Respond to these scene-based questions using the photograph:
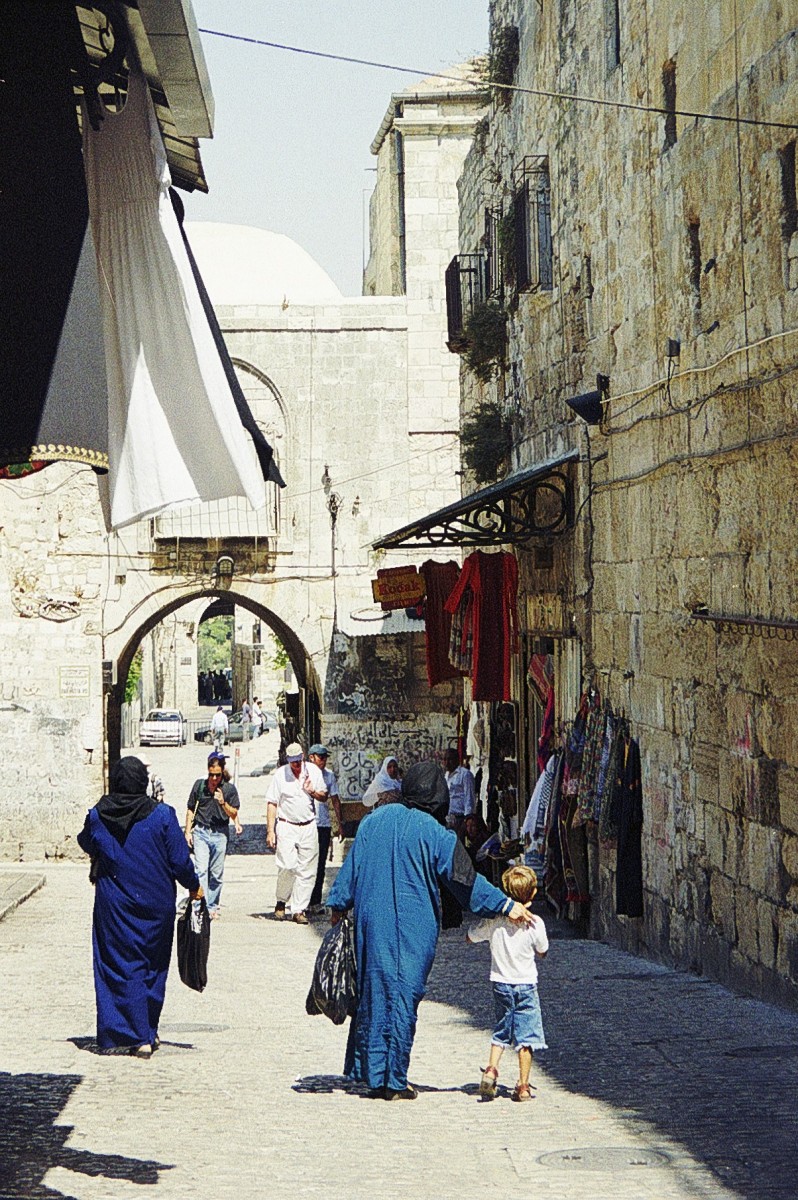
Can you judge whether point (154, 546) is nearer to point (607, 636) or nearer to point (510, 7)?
point (510, 7)

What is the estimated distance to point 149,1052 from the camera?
23.1ft

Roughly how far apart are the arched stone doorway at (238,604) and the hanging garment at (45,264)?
16412mm

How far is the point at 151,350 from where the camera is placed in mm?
4621

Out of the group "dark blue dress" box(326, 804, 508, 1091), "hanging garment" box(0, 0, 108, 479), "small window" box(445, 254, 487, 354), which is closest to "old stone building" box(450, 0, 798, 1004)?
"small window" box(445, 254, 487, 354)

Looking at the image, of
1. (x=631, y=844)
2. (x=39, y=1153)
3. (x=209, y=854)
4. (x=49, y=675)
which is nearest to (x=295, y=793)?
(x=209, y=854)

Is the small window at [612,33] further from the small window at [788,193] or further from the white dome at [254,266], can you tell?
the white dome at [254,266]

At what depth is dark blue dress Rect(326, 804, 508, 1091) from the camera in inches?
234

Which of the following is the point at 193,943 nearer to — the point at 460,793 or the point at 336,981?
the point at 336,981

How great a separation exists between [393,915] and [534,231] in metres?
8.50

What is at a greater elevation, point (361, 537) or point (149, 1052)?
point (361, 537)

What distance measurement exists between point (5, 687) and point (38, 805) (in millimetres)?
1470

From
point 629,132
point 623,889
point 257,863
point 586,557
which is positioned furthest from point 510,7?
point 257,863

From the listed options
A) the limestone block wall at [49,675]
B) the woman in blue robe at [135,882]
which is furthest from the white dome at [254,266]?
the woman in blue robe at [135,882]

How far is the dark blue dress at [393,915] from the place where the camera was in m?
5.95
